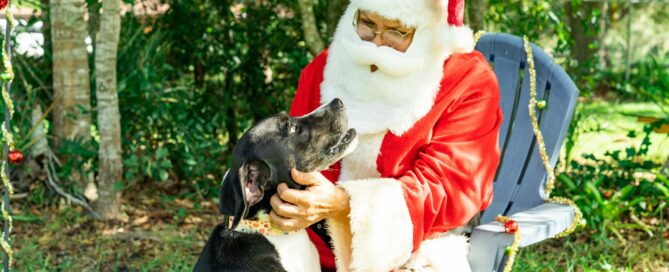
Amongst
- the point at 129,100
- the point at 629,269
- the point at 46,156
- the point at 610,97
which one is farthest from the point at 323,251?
the point at 610,97

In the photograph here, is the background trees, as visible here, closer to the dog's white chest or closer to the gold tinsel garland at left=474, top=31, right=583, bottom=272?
the gold tinsel garland at left=474, top=31, right=583, bottom=272

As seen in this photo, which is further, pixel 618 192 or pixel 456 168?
pixel 618 192

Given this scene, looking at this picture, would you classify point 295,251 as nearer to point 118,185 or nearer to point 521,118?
point 521,118

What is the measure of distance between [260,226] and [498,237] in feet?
2.53

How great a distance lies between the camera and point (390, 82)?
274cm

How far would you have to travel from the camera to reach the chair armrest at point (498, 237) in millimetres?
2578

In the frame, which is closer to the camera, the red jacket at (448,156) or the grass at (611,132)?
the red jacket at (448,156)

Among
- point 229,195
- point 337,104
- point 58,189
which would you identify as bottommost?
point 58,189

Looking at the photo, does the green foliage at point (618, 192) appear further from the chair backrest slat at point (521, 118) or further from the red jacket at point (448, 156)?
the red jacket at point (448, 156)

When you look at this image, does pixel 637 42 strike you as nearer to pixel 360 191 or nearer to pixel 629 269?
pixel 629 269

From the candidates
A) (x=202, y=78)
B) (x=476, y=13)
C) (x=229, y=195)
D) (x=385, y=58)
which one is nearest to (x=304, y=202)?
(x=229, y=195)

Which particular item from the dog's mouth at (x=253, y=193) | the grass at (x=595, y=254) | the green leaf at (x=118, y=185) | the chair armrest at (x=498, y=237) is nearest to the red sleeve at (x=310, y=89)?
the dog's mouth at (x=253, y=193)

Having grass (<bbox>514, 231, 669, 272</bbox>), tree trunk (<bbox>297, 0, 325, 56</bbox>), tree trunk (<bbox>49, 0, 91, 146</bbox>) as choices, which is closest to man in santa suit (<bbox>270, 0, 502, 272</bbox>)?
grass (<bbox>514, 231, 669, 272</bbox>)

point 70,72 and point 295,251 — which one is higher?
point 70,72
